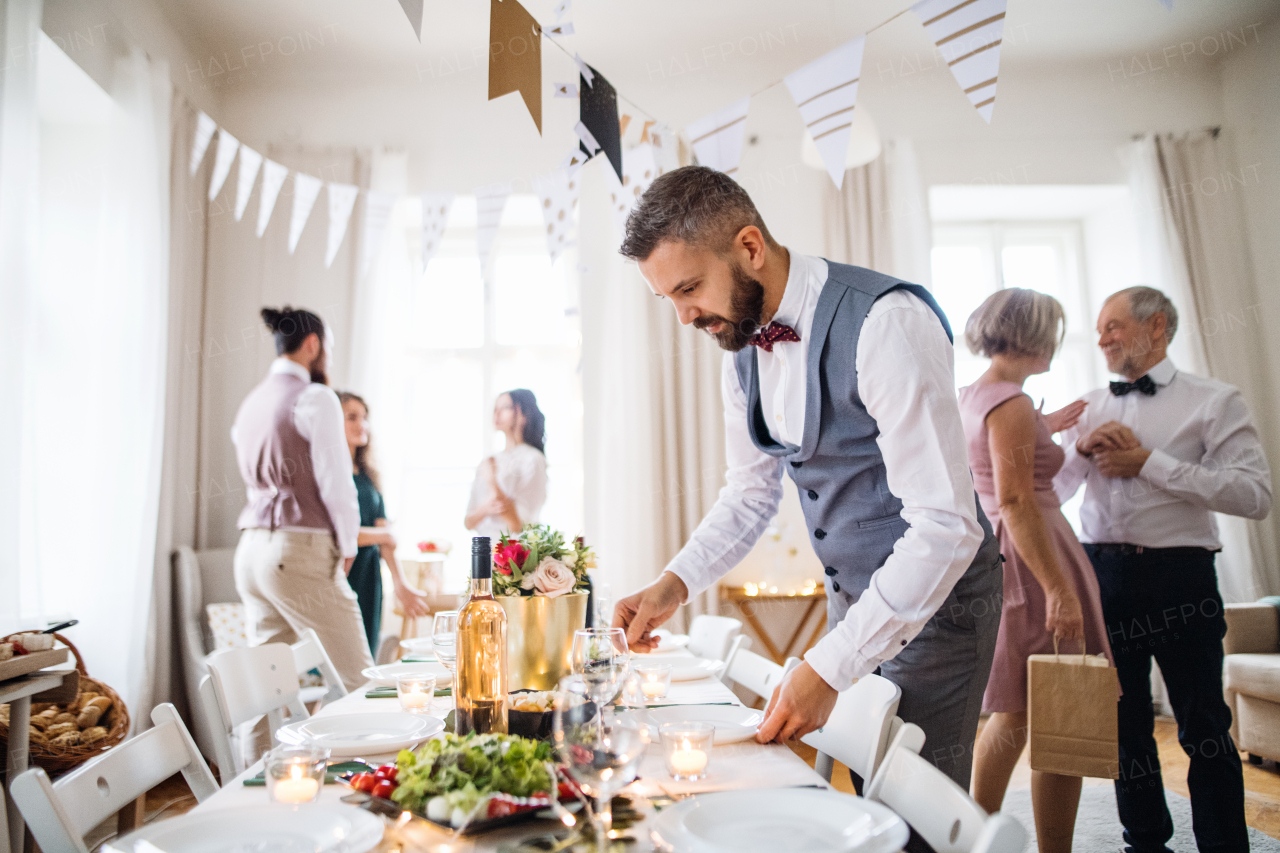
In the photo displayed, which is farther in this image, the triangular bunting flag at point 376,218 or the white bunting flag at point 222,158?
the triangular bunting flag at point 376,218

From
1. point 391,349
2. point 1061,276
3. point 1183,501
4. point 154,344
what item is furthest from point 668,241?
point 1061,276

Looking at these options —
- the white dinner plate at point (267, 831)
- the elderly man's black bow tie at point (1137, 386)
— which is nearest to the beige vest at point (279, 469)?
the white dinner plate at point (267, 831)

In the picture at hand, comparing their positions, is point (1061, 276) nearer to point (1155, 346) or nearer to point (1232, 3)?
point (1232, 3)

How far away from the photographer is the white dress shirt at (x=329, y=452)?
9.43ft

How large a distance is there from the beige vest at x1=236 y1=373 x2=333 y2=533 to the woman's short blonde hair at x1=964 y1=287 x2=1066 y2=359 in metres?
2.23

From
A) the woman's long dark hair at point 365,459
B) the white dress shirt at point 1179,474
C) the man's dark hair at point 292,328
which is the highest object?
the man's dark hair at point 292,328

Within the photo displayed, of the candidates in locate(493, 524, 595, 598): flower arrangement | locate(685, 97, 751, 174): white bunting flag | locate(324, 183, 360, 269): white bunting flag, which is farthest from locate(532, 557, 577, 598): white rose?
locate(324, 183, 360, 269): white bunting flag

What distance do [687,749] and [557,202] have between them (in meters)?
3.11

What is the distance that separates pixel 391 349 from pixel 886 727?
12.8ft

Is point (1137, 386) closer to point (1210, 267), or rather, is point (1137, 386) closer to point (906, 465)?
point (906, 465)

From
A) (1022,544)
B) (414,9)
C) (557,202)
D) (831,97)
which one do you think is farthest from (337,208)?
(1022,544)

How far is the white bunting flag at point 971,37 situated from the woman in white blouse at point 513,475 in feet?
7.94

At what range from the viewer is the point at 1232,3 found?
4320 millimetres

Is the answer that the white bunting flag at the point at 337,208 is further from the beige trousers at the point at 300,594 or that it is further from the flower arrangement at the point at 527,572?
the flower arrangement at the point at 527,572
